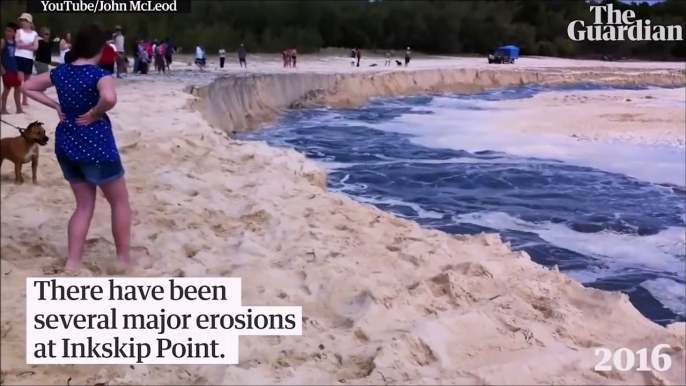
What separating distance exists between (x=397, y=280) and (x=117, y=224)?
0.89 meters

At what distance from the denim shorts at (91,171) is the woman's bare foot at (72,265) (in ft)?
0.78

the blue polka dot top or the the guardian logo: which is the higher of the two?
the the guardian logo

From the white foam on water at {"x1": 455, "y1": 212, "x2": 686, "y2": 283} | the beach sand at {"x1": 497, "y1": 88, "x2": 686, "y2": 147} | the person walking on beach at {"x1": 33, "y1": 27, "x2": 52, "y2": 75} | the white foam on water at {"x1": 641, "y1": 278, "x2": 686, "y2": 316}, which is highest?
the person walking on beach at {"x1": 33, "y1": 27, "x2": 52, "y2": 75}

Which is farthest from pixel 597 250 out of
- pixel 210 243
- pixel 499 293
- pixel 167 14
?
pixel 167 14

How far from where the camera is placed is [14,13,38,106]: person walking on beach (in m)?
2.76

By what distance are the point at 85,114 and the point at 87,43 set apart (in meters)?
0.18

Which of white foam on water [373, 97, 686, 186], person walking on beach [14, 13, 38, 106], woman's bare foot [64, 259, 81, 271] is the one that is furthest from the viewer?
white foam on water [373, 97, 686, 186]

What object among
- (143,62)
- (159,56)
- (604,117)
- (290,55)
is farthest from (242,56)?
(604,117)

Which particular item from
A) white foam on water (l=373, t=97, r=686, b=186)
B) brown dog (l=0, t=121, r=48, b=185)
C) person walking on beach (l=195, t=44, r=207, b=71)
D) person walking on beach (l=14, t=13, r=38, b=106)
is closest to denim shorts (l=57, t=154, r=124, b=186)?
brown dog (l=0, t=121, r=48, b=185)

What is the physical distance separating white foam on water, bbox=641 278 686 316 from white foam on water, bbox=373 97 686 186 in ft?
6.16

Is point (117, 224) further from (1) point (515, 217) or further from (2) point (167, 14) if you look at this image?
(1) point (515, 217)

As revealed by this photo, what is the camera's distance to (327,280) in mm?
2271

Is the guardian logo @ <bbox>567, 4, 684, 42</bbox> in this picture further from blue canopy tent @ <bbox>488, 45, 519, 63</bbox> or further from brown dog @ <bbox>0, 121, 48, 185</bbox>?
brown dog @ <bbox>0, 121, 48, 185</bbox>

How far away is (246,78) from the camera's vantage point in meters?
7.40
